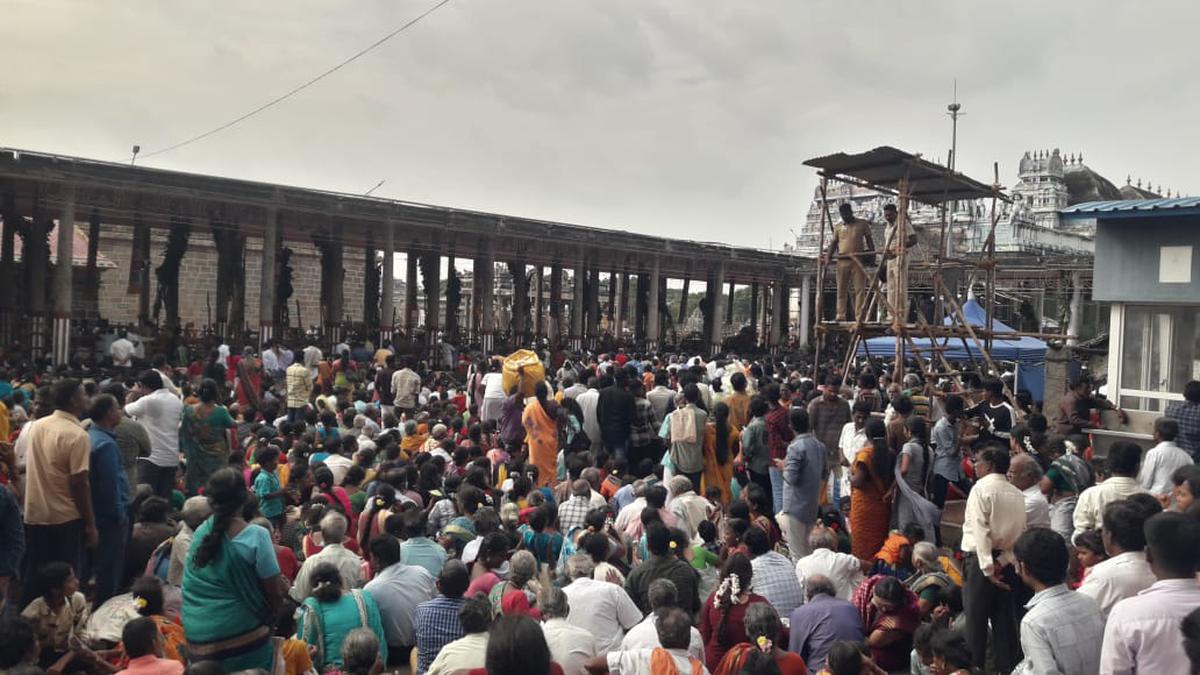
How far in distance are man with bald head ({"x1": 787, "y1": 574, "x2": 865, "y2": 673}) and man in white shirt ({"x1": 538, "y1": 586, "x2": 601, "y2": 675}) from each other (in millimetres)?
1065

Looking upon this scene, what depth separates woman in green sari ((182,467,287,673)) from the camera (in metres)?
3.94

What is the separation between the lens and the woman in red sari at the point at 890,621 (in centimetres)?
466

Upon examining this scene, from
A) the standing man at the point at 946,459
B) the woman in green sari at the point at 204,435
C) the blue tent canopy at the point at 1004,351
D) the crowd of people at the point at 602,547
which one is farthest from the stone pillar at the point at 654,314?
the woman in green sari at the point at 204,435

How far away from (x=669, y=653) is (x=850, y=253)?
798cm

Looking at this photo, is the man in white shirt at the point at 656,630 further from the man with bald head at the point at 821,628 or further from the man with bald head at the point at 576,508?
the man with bald head at the point at 576,508

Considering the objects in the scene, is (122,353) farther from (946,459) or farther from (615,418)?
(946,459)

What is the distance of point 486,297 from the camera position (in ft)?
75.1

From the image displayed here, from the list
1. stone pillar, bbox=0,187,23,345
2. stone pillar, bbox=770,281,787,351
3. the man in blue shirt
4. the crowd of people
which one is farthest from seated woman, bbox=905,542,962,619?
stone pillar, bbox=770,281,787,351

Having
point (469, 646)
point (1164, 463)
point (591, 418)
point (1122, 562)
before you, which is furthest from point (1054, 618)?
point (591, 418)

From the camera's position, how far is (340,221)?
69.7 ft

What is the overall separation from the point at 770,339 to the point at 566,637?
2755cm

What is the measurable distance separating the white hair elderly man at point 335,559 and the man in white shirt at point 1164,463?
515cm

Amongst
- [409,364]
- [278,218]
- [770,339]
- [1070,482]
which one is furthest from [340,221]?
[1070,482]

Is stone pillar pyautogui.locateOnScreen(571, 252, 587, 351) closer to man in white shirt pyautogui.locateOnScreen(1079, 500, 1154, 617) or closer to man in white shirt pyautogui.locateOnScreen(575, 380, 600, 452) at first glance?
man in white shirt pyautogui.locateOnScreen(575, 380, 600, 452)
